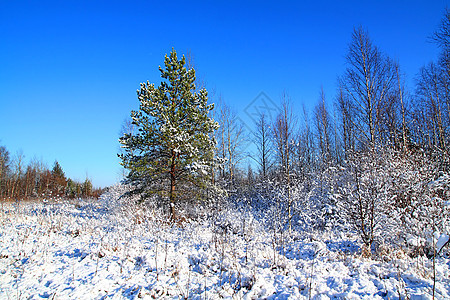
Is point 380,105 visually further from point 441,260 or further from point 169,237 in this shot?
point 169,237

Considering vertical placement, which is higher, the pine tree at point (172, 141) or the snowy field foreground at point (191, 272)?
the pine tree at point (172, 141)

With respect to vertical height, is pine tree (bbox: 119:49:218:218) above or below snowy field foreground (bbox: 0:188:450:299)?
above

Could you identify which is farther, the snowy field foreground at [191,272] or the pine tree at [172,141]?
the pine tree at [172,141]

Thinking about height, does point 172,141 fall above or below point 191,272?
above

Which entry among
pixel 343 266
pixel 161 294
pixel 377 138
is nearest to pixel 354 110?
pixel 377 138

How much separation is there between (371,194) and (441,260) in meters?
2.00

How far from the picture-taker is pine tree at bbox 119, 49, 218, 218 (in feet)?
31.9

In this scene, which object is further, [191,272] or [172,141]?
[172,141]

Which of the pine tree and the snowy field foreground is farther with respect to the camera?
the pine tree

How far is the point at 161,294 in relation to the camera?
3938 mm

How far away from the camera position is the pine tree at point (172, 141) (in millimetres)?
9727

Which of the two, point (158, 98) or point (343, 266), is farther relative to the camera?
point (158, 98)

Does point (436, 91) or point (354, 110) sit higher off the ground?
point (436, 91)

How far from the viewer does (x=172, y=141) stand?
958 cm
